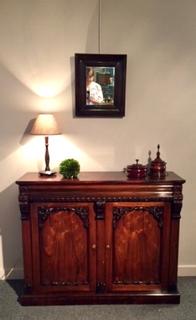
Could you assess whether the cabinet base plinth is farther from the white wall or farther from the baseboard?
the white wall

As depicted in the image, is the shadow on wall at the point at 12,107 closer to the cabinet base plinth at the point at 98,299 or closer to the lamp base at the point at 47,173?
the lamp base at the point at 47,173

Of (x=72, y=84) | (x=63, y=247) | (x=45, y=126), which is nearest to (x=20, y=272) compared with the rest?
(x=63, y=247)

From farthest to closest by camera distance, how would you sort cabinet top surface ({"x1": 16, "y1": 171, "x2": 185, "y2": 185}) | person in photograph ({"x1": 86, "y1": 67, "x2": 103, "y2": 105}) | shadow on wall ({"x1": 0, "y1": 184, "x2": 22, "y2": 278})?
1. shadow on wall ({"x1": 0, "y1": 184, "x2": 22, "y2": 278})
2. person in photograph ({"x1": 86, "y1": 67, "x2": 103, "y2": 105})
3. cabinet top surface ({"x1": 16, "y1": 171, "x2": 185, "y2": 185})

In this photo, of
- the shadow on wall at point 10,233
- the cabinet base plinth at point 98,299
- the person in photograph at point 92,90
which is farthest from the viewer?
the shadow on wall at point 10,233

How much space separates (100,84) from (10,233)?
5.03 feet

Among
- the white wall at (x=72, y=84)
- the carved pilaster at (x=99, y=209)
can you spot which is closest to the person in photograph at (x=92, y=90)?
the white wall at (x=72, y=84)

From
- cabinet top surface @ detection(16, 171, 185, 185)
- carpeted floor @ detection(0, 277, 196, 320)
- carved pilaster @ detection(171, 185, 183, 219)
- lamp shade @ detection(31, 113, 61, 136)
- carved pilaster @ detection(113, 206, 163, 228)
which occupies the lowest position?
carpeted floor @ detection(0, 277, 196, 320)

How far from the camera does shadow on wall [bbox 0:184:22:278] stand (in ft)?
7.72

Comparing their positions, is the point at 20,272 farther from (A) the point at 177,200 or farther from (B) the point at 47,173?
(A) the point at 177,200

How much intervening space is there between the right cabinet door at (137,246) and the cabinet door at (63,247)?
0.14 m

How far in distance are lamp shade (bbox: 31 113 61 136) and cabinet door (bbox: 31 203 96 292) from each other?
545mm

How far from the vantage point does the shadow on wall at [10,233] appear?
7.72 ft

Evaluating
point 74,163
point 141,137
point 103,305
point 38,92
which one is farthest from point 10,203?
point 141,137

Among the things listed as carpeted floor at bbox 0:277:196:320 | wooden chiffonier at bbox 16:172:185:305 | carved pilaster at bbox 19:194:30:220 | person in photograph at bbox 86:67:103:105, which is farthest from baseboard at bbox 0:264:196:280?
person in photograph at bbox 86:67:103:105
